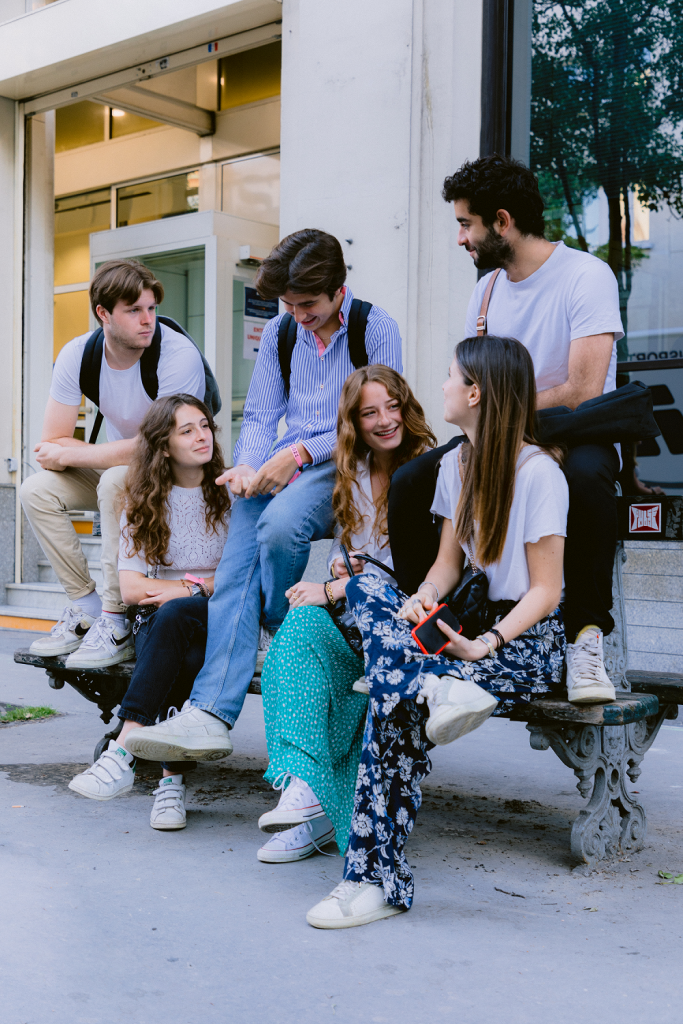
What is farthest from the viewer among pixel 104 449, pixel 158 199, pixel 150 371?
pixel 158 199

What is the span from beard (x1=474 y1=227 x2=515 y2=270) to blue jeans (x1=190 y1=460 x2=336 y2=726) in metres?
0.92

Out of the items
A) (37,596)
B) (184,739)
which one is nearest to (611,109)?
(184,739)

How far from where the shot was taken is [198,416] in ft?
13.0

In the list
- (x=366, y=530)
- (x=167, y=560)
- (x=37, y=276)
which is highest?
(x=37, y=276)

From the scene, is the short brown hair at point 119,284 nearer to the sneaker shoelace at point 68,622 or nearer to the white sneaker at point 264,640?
the sneaker shoelace at point 68,622

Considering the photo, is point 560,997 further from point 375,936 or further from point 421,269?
point 421,269

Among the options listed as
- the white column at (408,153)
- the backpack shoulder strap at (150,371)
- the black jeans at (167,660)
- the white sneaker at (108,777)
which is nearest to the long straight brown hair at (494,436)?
the black jeans at (167,660)

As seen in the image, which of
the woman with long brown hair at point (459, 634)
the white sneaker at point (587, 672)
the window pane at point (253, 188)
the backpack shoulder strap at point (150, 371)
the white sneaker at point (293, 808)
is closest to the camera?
the woman with long brown hair at point (459, 634)

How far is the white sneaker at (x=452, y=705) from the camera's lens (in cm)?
253

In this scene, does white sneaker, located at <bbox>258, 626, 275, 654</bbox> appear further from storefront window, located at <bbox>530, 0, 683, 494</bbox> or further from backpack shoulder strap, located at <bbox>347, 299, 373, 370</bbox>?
storefront window, located at <bbox>530, 0, 683, 494</bbox>

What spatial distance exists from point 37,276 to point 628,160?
506 cm

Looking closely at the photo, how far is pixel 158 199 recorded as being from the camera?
32.3ft

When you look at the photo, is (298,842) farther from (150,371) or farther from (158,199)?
(158,199)

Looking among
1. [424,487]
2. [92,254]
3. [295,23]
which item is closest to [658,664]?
[424,487]
